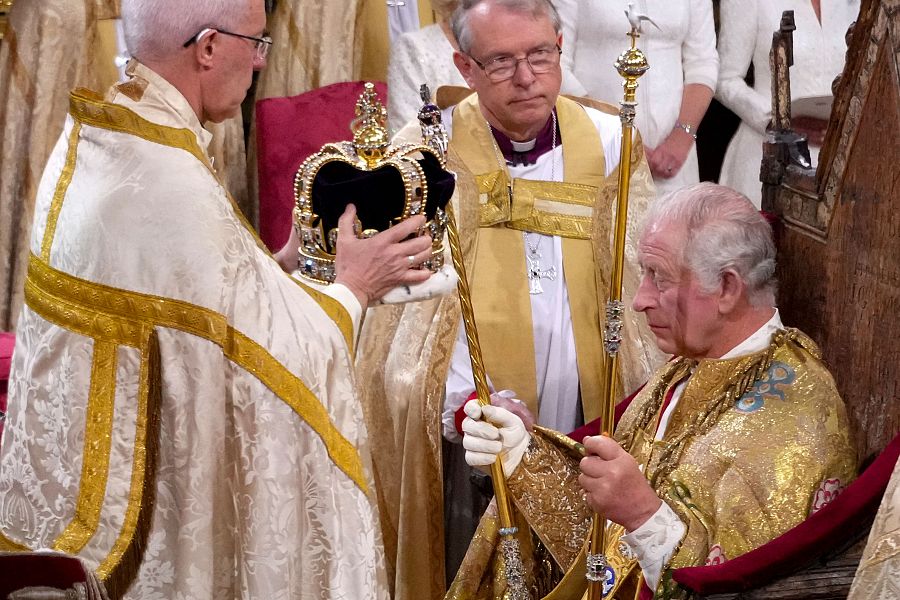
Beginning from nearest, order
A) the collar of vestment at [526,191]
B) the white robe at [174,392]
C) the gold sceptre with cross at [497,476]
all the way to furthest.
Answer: the white robe at [174,392] < the gold sceptre with cross at [497,476] < the collar of vestment at [526,191]

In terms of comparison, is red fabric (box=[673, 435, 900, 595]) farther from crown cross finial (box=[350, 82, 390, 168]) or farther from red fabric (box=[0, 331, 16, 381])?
red fabric (box=[0, 331, 16, 381])

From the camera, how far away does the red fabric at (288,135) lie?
4957mm

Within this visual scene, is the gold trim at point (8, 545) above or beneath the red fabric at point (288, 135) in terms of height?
beneath

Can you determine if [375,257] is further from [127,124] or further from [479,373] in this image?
[127,124]

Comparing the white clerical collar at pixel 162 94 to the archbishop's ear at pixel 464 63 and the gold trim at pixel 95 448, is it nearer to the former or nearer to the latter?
the gold trim at pixel 95 448

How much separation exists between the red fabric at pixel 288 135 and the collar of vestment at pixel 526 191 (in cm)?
107

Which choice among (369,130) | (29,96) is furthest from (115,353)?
(29,96)

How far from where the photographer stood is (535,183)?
3959 mm

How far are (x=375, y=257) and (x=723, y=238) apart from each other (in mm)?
787

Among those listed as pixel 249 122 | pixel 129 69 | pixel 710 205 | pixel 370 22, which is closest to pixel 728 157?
pixel 370 22

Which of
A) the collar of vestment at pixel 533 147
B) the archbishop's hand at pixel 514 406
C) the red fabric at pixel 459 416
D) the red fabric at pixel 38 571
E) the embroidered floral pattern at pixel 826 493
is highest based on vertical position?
the collar of vestment at pixel 533 147

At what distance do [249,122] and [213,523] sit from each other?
9.85ft

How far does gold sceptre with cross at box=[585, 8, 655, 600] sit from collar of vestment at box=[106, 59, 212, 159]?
2.67ft

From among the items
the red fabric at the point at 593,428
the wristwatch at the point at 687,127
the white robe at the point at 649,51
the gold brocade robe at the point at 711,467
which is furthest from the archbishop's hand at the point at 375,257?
the wristwatch at the point at 687,127
